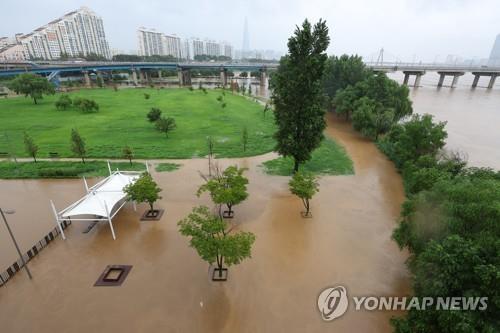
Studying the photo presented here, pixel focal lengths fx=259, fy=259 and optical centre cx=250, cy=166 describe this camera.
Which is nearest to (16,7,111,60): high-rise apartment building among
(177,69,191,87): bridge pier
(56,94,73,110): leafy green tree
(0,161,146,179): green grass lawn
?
(177,69,191,87): bridge pier

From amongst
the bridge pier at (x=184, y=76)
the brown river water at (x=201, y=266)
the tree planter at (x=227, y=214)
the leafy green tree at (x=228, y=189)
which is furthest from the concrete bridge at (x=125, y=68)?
the tree planter at (x=227, y=214)

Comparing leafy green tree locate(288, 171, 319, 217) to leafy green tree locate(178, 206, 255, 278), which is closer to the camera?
leafy green tree locate(178, 206, 255, 278)

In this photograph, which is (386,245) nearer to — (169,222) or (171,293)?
(171,293)

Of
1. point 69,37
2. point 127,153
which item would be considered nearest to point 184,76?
point 127,153

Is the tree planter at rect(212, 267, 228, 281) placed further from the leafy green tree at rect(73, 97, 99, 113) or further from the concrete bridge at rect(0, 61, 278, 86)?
the concrete bridge at rect(0, 61, 278, 86)

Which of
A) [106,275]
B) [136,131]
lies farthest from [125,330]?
[136,131]

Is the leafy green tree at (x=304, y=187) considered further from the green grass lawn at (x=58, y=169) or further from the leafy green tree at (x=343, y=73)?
the leafy green tree at (x=343, y=73)
